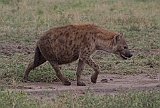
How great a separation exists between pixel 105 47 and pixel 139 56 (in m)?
2.60

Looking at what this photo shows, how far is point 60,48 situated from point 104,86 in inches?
34.1

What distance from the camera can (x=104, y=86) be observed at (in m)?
8.80

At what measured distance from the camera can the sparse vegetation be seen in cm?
676

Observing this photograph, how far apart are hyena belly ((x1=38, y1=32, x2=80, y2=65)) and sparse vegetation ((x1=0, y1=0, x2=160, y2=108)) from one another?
1.42 ft

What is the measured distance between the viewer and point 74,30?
889 cm

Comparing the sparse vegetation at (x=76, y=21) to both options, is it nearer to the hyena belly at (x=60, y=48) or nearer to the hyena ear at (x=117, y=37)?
the hyena belly at (x=60, y=48)

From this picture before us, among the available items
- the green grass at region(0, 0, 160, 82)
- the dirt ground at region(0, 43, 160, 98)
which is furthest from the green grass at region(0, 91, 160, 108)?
the green grass at region(0, 0, 160, 82)

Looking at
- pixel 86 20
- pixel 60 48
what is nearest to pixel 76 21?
pixel 86 20

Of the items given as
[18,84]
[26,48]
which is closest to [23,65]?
[18,84]

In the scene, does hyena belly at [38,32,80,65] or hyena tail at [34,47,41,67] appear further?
hyena tail at [34,47,41,67]

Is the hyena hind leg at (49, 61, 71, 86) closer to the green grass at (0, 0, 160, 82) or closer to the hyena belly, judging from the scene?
the hyena belly

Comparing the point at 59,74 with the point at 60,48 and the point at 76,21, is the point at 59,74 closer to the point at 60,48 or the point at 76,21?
the point at 60,48

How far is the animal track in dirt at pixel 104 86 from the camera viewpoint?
26.5 ft

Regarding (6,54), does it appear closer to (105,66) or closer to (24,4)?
(105,66)
